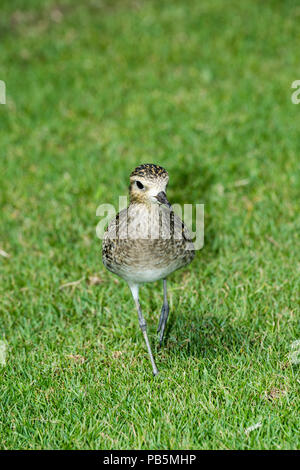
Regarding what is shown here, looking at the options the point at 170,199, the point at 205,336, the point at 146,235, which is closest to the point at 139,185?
the point at 146,235

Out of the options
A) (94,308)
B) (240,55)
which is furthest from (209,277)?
(240,55)

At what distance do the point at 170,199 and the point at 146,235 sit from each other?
2801mm

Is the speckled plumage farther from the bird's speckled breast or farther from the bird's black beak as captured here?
the bird's black beak

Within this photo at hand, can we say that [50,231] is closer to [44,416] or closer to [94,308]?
[94,308]

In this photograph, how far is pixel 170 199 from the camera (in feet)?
21.2

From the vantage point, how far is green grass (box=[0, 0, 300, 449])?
12.4ft

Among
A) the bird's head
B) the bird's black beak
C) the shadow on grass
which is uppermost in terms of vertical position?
the bird's head

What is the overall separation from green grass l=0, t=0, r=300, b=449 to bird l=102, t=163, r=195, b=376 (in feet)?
2.56

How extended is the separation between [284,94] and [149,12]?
4.31 meters

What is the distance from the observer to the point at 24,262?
5.70 meters

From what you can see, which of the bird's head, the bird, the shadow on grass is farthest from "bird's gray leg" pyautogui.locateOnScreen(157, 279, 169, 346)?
the bird's head

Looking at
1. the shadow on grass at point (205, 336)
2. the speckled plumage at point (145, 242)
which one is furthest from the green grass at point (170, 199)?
the speckled plumage at point (145, 242)
